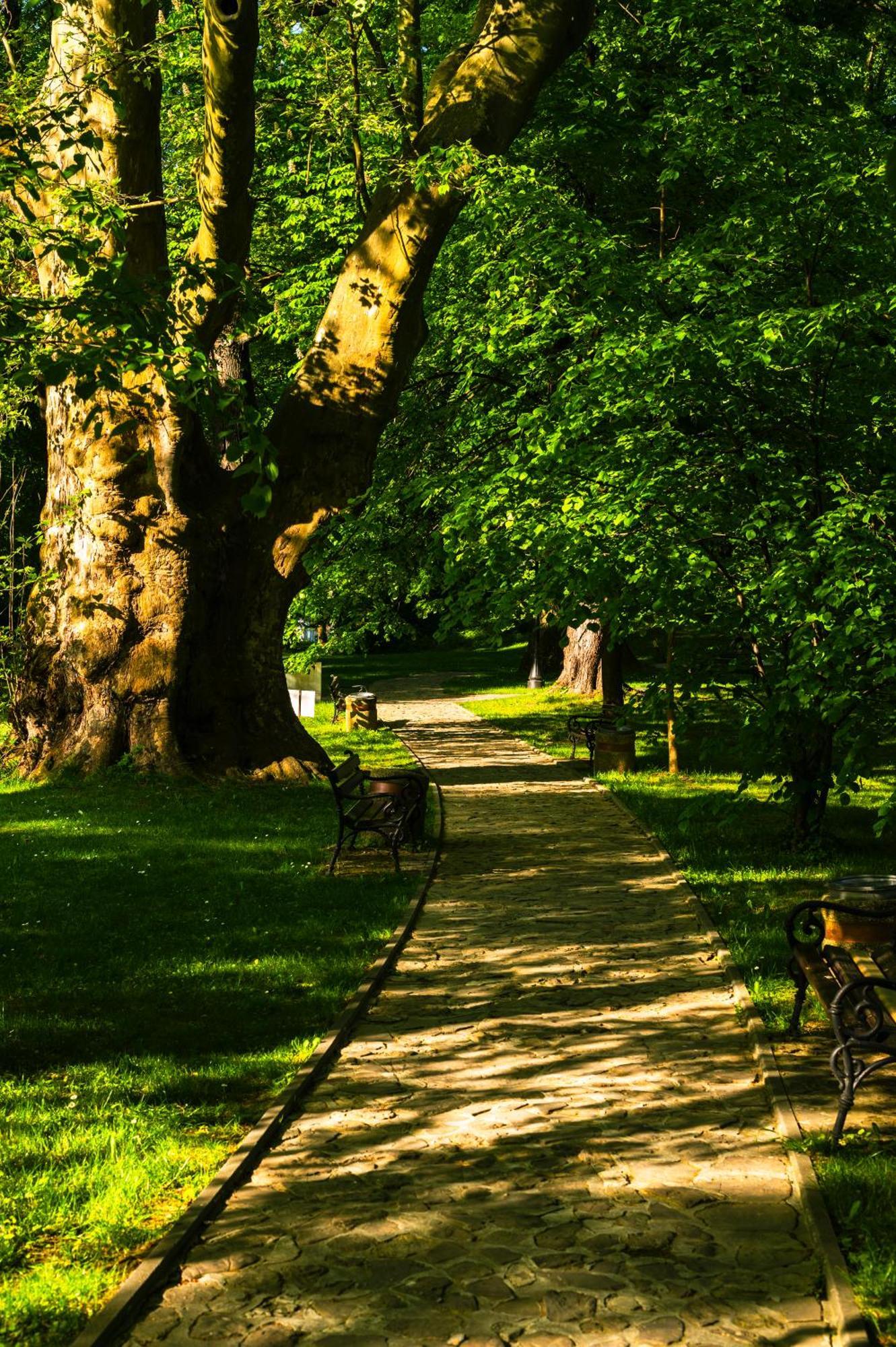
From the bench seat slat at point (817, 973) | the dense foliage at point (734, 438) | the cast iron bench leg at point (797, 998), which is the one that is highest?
the dense foliage at point (734, 438)

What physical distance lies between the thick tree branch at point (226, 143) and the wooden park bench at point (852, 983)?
23.3ft

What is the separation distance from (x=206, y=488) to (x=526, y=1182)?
42.4 ft

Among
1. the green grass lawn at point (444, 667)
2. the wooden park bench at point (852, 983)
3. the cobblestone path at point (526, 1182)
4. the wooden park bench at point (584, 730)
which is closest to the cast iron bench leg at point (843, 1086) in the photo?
the wooden park bench at point (852, 983)

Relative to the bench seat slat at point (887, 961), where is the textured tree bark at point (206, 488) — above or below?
above

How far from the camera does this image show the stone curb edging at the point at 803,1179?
433cm

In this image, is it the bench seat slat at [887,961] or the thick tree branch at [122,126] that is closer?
the bench seat slat at [887,961]

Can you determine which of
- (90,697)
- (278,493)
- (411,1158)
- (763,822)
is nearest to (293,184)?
(278,493)

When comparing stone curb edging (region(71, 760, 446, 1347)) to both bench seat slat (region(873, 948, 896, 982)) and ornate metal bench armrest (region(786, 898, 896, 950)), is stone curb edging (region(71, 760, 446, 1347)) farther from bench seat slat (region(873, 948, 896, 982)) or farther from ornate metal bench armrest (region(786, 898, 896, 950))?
bench seat slat (region(873, 948, 896, 982))

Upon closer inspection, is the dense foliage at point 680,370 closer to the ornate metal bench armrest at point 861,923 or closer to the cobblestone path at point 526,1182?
the ornate metal bench armrest at point 861,923

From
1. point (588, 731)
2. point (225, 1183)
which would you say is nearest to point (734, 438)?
point (225, 1183)

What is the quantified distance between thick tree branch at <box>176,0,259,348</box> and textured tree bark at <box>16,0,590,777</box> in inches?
2.9

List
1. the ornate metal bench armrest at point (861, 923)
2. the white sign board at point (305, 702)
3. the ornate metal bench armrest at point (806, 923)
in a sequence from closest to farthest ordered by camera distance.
A: the ornate metal bench armrest at point (861, 923) < the ornate metal bench armrest at point (806, 923) < the white sign board at point (305, 702)

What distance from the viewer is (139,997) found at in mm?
8250

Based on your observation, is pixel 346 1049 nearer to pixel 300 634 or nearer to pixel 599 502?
pixel 599 502
